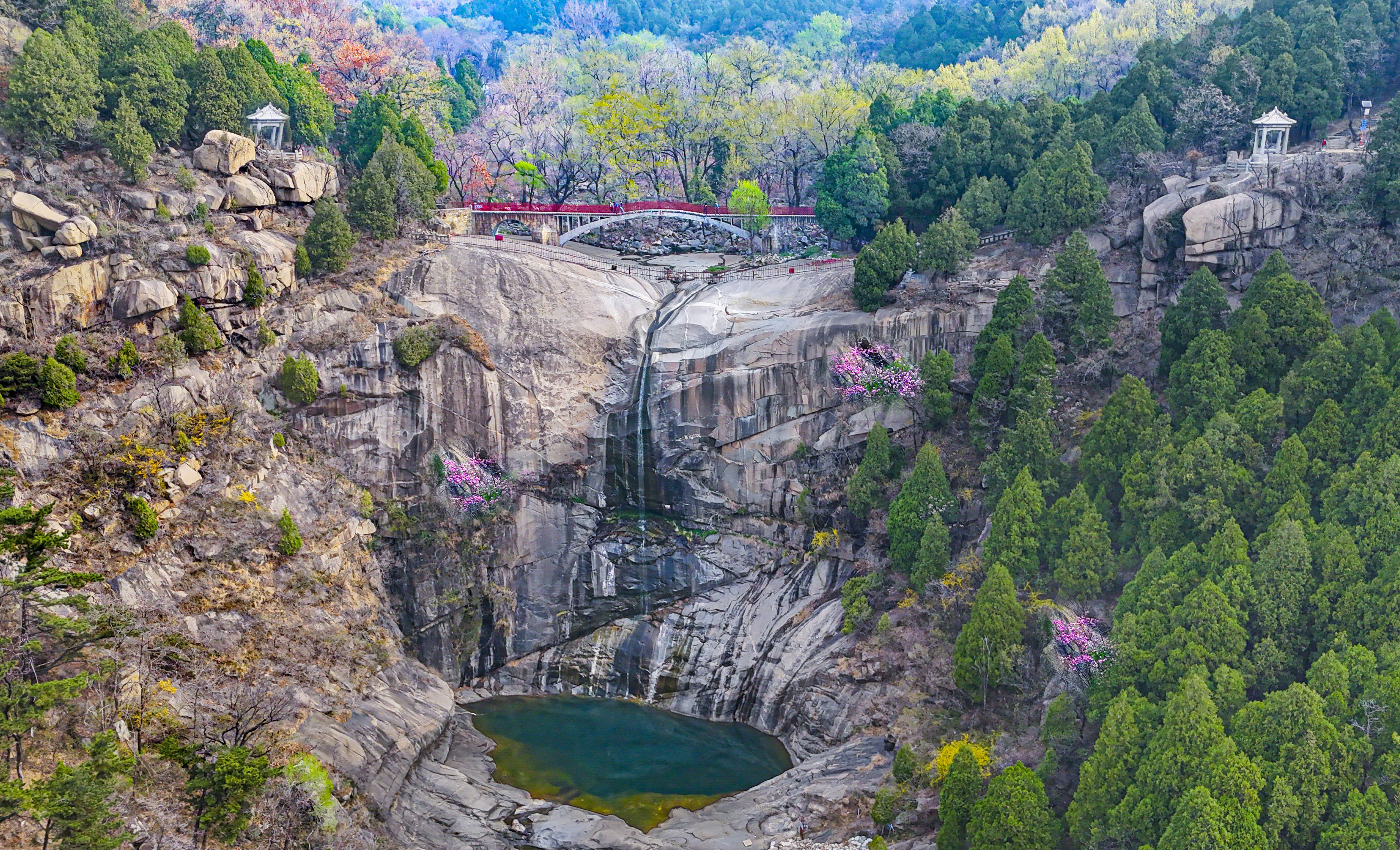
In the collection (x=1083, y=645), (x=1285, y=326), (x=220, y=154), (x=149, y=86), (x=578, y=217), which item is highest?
(x=149, y=86)

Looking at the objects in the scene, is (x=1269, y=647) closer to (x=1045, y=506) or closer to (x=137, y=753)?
(x=1045, y=506)

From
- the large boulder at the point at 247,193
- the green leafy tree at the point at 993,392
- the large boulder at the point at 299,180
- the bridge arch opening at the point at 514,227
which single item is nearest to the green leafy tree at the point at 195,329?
the large boulder at the point at 247,193

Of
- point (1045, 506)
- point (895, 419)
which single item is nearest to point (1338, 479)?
point (1045, 506)

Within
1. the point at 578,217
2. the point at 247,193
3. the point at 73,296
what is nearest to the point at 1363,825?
the point at 73,296

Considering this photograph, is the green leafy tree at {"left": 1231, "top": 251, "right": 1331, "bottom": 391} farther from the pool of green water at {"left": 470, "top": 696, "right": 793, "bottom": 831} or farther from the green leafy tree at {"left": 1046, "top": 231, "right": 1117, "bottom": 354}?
the pool of green water at {"left": 470, "top": 696, "right": 793, "bottom": 831}

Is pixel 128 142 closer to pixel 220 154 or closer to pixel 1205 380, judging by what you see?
pixel 220 154

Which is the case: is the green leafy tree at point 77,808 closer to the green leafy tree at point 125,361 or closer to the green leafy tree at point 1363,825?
the green leafy tree at point 125,361
